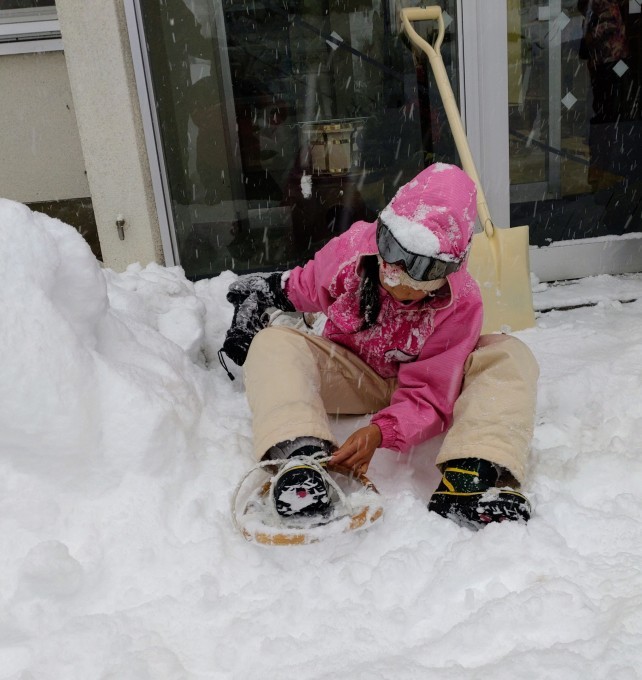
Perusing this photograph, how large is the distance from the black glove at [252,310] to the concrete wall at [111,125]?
4.41 ft

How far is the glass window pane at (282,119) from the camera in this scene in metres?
3.10

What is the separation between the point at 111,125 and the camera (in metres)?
3.10

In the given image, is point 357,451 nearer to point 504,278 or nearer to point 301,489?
point 301,489

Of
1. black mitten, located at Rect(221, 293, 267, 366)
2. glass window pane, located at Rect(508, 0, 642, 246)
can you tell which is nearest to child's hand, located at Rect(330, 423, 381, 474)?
black mitten, located at Rect(221, 293, 267, 366)

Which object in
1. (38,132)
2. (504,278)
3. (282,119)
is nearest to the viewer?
(504,278)

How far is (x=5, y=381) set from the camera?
4.93 feet

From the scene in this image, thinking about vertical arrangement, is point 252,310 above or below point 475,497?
above

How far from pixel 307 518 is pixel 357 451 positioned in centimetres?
20

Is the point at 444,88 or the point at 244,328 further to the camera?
the point at 444,88

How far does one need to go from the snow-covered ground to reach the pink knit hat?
577 millimetres

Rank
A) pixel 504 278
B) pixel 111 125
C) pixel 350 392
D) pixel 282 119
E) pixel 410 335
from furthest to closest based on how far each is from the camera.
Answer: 1. pixel 282 119
2. pixel 111 125
3. pixel 504 278
4. pixel 350 392
5. pixel 410 335

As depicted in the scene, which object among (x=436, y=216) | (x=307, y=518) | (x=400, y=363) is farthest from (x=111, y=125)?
(x=307, y=518)

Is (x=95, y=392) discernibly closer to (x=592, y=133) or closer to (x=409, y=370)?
(x=409, y=370)

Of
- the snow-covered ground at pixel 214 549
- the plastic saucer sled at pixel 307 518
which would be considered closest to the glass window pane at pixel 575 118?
the snow-covered ground at pixel 214 549
